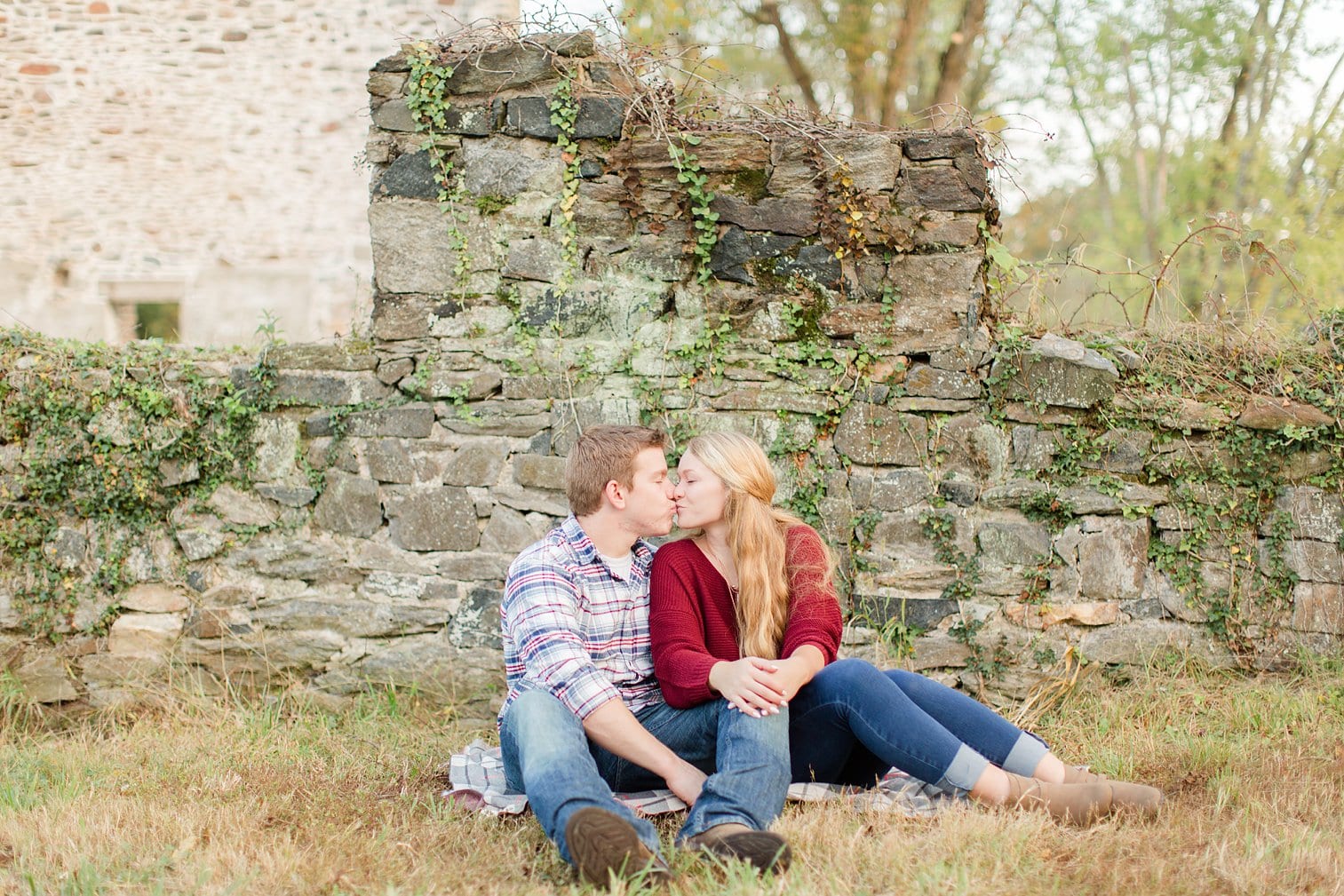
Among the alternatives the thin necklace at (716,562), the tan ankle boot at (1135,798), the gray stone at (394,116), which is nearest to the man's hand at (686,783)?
the thin necklace at (716,562)

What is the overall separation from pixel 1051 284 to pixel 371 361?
292 cm

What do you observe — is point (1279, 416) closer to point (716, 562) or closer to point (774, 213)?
point (774, 213)

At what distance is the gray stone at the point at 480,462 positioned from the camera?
161 inches

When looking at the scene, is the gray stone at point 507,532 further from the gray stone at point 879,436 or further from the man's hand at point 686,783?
the man's hand at point 686,783

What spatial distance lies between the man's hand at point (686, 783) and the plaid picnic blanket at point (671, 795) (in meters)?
0.17

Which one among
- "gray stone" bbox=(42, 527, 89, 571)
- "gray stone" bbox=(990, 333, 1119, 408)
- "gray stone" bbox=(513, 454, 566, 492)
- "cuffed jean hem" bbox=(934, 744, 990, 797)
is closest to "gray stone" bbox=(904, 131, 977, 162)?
"gray stone" bbox=(990, 333, 1119, 408)

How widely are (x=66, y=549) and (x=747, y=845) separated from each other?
3194mm

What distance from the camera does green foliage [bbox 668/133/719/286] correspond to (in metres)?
3.97

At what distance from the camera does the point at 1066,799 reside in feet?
8.96

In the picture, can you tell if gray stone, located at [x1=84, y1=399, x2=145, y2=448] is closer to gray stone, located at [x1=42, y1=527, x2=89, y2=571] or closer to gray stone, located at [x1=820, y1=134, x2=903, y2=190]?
gray stone, located at [x1=42, y1=527, x2=89, y2=571]

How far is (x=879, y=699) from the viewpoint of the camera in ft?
9.19

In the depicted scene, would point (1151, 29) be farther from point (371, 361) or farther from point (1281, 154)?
point (371, 361)

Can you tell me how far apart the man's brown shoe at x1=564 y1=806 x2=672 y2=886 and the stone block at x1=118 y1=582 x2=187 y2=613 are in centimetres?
250

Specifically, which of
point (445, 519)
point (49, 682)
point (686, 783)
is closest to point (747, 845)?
point (686, 783)
